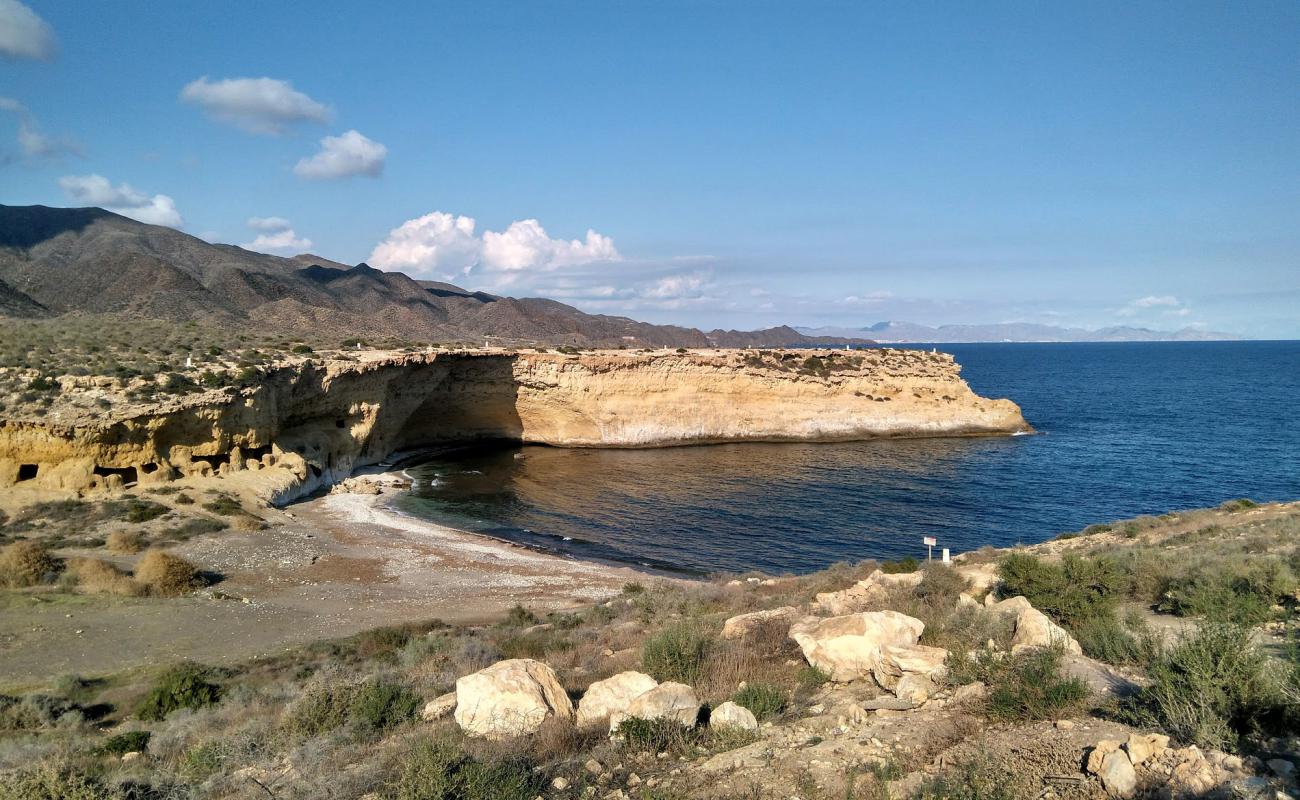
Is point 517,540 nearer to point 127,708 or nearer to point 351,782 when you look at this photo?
point 127,708

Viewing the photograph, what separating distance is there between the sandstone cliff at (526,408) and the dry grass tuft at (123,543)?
418 cm

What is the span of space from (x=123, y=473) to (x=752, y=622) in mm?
23191

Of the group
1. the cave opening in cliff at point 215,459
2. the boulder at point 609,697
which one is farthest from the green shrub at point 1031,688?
the cave opening in cliff at point 215,459

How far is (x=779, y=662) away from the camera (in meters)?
8.79

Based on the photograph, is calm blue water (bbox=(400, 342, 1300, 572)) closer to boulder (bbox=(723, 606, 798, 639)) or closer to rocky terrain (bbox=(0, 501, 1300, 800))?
boulder (bbox=(723, 606, 798, 639))

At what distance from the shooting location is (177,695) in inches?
401

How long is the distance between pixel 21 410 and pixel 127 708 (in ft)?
54.7

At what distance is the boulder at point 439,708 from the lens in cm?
773

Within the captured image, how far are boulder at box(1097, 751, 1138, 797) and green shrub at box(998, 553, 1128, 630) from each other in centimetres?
471

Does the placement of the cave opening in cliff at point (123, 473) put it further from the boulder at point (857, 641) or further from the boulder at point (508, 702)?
the boulder at point (857, 641)

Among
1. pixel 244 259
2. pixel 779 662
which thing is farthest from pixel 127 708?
pixel 244 259

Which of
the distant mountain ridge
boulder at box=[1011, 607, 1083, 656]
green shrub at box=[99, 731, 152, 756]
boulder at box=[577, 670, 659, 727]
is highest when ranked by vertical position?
the distant mountain ridge

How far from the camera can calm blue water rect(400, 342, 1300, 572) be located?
25703 millimetres

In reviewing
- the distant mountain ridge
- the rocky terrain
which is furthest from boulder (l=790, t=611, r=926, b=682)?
the distant mountain ridge
